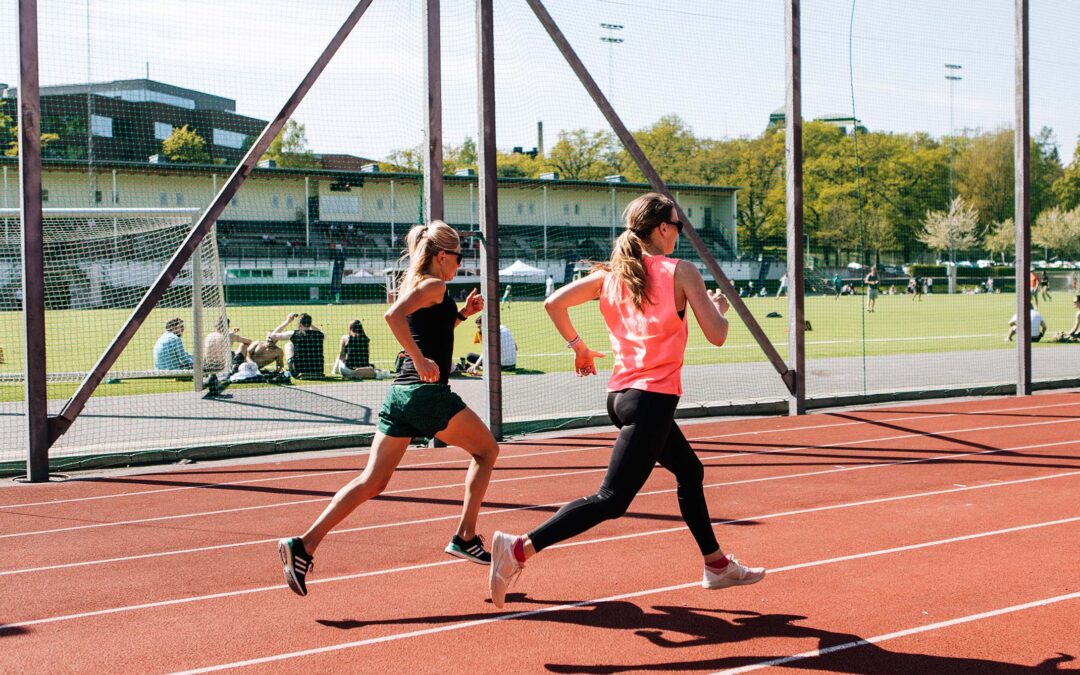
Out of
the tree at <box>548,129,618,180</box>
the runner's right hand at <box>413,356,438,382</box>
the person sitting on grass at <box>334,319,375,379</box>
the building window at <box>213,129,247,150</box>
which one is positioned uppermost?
the tree at <box>548,129,618,180</box>

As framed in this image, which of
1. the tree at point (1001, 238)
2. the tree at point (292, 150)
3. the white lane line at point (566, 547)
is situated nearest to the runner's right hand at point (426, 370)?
the white lane line at point (566, 547)

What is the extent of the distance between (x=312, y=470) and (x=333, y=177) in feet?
31.2

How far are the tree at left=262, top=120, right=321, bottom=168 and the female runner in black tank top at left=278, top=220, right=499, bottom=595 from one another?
5666mm

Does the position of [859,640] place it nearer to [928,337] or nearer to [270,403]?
[270,403]

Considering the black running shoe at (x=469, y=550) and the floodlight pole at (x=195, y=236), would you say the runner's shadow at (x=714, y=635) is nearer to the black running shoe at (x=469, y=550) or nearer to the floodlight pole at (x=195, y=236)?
the black running shoe at (x=469, y=550)

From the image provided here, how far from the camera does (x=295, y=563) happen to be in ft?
15.7

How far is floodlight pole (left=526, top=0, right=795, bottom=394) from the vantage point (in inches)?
405

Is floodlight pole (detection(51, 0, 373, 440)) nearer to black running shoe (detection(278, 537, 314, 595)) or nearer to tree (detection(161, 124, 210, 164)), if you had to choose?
black running shoe (detection(278, 537, 314, 595))

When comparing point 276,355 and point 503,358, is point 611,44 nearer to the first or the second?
point 503,358

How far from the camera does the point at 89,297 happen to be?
21.9 metres

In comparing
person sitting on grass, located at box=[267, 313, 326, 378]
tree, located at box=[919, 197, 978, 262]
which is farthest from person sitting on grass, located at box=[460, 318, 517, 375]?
tree, located at box=[919, 197, 978, 262]

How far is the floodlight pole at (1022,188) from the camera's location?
13.5 metres

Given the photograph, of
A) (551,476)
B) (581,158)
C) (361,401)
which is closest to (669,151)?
(581,158)

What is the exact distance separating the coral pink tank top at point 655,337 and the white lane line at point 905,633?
122cm
